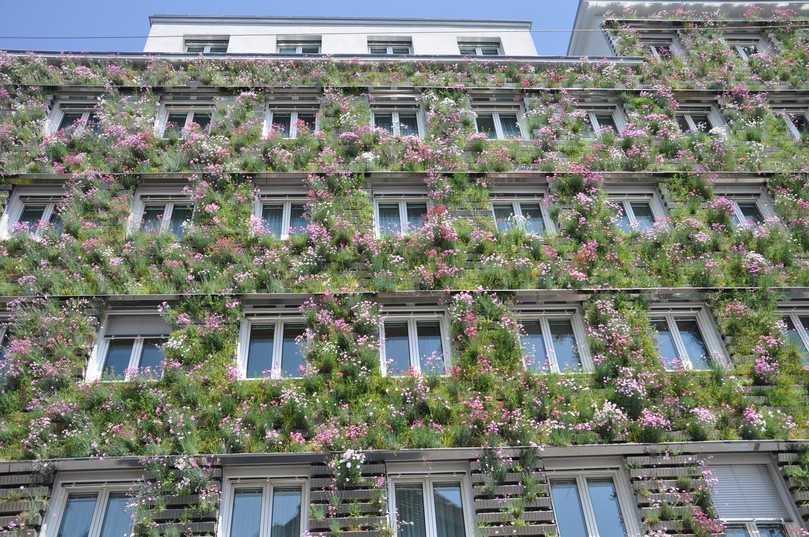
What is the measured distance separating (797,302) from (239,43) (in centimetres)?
2059

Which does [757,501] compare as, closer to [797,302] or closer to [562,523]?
[562,523]

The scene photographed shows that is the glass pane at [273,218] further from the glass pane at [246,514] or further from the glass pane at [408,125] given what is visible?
the glass pane at [246,514]

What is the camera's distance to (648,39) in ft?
88.5

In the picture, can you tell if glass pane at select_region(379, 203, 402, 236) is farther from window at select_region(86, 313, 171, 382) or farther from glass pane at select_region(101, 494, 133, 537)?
glass pane at select_region(101, 494, 133, 537)

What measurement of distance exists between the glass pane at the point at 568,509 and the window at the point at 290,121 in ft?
42.7

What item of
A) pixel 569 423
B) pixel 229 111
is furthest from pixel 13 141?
pixel 569 423

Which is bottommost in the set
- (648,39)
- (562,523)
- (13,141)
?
(562,523)

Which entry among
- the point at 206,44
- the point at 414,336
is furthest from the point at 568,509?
the point at 206,44

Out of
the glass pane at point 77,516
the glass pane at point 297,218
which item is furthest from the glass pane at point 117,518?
the glass pane at point 297,218

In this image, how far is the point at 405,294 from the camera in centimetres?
1783

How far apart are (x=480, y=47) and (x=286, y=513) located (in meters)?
19.6

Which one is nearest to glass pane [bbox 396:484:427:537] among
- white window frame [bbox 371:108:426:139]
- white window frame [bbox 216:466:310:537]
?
white window frame [bbox 216:466:310:537]

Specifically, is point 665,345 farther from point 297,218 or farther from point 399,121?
point 399,121

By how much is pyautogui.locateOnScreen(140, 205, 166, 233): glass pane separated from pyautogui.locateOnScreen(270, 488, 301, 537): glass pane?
27.8 feet
